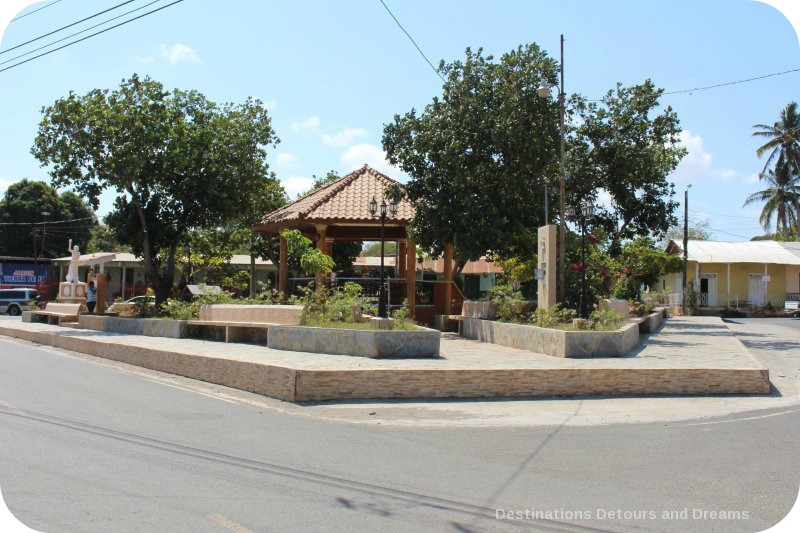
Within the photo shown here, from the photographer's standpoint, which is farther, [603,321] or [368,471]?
[603,321]

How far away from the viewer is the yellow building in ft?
137

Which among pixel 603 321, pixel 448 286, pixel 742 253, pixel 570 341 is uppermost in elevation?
pixel 742 253

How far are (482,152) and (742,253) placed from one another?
1209 inches

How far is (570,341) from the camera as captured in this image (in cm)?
1367

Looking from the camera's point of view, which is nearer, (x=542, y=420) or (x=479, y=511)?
(x=479, y=511)

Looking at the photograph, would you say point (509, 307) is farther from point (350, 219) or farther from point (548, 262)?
point (350, 219)

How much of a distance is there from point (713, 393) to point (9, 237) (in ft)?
198

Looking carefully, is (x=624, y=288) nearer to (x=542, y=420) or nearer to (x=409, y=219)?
(x=409, y=219)

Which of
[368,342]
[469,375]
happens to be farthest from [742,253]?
[469,375]

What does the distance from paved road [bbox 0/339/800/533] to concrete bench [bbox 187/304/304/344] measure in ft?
21.6

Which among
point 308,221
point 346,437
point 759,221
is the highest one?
point 759,221

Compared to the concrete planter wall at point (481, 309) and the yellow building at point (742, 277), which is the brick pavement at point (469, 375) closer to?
the concrete planter wall at point (481, 309)

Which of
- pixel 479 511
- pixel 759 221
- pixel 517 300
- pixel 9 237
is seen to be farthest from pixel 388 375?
pixel 9 237

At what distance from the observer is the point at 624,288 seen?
26.8 metres
